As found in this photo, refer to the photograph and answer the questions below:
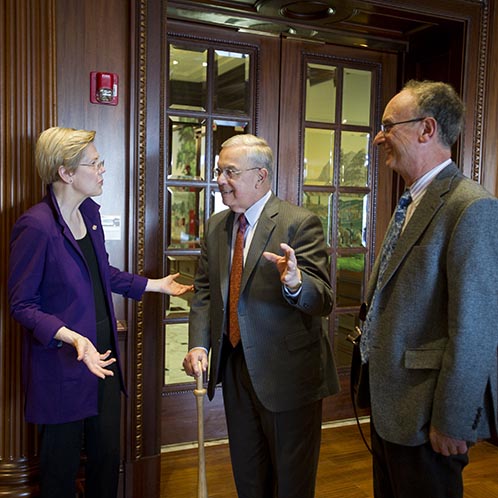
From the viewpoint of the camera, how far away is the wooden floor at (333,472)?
2744mm

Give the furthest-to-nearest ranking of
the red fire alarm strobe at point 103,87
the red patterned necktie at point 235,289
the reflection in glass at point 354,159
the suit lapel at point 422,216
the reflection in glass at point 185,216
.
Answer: the reflection in glass at point 354,159, the reflection in glass at point 185,216, the red fire alarm strobe at point 103,87, the red patterned necktie at point 235,289, the suit lapel at point 422,216

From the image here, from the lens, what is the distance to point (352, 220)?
3498 mm

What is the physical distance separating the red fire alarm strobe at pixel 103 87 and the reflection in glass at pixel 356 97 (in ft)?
4.92

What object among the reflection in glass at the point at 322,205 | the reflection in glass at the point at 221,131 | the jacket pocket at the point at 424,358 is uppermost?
the reflection in glass at the point at 221,131

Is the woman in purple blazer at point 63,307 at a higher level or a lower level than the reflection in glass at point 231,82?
lower

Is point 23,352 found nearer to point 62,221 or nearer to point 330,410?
point 62,221

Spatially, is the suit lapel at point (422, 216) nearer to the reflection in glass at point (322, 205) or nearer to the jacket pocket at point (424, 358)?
the jacket pocket at point (424, 358)

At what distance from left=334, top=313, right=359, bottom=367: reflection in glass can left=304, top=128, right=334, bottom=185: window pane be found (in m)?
0.83

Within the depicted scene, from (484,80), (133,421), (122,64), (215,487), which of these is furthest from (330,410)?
(122,64)

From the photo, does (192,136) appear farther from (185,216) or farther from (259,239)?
(259,239)

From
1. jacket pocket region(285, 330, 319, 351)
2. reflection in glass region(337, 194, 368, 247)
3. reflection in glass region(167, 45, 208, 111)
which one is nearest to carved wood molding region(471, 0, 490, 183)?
reflection in glass region(337, 194, 368, 247)

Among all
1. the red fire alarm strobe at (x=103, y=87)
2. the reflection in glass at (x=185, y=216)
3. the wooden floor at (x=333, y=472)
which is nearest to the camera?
the red fire alarm strobe at (x=103, y=87)

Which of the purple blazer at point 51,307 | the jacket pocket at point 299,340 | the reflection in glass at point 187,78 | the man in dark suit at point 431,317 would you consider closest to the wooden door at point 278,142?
the reflection in glass at point 187,78

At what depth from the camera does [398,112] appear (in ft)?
5.42
